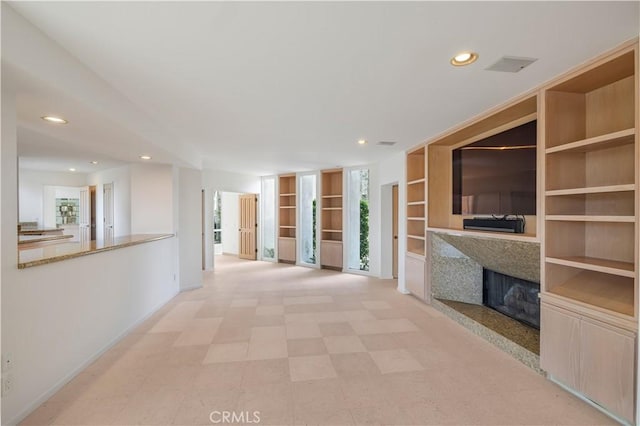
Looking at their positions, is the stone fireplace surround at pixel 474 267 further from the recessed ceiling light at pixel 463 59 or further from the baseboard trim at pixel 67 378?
the baseboard trim at pixel 67 378

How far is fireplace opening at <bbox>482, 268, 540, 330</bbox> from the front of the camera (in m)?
3.15

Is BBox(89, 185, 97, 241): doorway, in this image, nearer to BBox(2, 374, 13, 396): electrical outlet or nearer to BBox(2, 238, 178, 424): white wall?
BBox(2, 238, 178, 424): white wall

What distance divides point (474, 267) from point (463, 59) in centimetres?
292

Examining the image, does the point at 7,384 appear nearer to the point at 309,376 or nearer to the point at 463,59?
the point at 309,376

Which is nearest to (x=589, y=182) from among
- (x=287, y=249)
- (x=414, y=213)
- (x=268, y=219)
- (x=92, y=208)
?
(x=414, y=213)

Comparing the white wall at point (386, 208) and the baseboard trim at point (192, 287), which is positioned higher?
→ the white wall at point (386, 208)

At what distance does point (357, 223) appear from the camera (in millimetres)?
6574

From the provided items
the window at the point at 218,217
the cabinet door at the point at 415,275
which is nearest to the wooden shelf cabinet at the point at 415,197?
the cabinet door at the point at 415,275

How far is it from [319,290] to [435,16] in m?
4.30

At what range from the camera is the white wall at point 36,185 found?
6.39m

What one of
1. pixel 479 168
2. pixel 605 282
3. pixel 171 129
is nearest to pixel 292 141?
pixel 171 129

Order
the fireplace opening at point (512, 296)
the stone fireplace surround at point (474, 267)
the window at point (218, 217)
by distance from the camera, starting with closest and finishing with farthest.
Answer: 1. the stone fireplace surround at point (474, 267)
2. the fireplace opening at point (512, 296)
3. the window at point (218, 217)

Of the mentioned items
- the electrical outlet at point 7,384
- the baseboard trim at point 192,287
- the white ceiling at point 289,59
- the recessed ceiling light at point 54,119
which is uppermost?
the white ceiling at point 289,59

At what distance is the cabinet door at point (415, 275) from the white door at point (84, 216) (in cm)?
704
